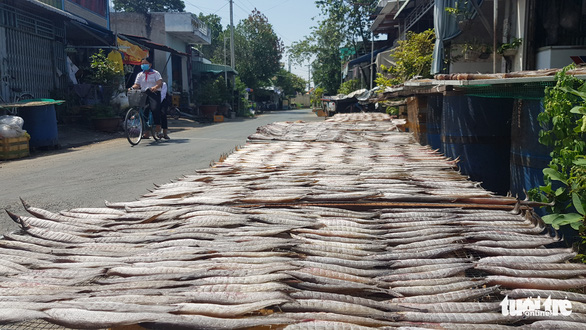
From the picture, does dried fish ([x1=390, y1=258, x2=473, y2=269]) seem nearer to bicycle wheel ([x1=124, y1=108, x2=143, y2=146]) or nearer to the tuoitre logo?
the tuoitre logo

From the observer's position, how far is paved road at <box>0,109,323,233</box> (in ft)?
16.1

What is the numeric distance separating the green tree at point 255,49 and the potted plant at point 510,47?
39.9 metres

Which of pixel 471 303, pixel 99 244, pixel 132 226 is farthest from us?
pixel 132 226

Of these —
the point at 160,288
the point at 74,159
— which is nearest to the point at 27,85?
the point at 74,159

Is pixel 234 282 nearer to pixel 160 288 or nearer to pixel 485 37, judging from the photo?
pixel 160 288

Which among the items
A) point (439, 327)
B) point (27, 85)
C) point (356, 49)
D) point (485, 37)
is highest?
point (356, 49)

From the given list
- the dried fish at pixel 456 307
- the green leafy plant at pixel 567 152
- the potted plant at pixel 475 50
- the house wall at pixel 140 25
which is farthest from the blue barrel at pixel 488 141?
the house wall at pixel 140 25

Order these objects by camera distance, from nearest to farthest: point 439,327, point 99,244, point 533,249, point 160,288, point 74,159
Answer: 1. point 439,327
2. point 160,288
3. point 533,249
4. point 99,244
5. point 74,159

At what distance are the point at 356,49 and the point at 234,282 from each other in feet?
117

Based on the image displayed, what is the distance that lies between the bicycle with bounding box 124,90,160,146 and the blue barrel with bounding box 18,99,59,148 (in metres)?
1.51

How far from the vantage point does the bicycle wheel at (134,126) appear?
32.3 feet

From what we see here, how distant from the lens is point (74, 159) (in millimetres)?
8180

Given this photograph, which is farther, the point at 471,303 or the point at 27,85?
the point at 27,85

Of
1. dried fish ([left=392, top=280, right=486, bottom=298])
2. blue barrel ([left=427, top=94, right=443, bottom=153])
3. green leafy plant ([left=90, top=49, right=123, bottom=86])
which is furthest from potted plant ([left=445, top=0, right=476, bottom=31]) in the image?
dried fish ([left=392, top=280, right=486, bottom=298])
